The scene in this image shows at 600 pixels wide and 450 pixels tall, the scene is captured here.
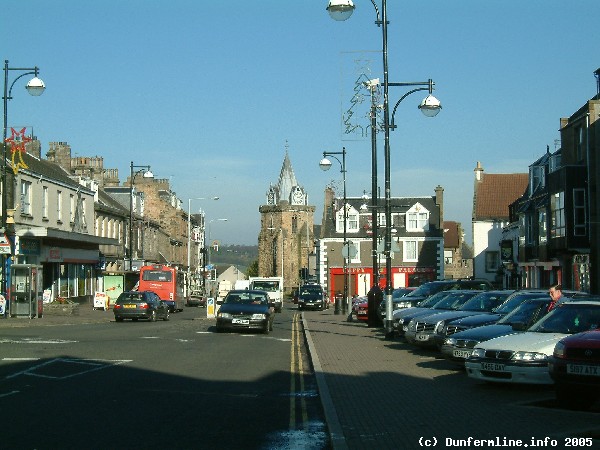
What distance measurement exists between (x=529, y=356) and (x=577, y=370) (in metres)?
2.25

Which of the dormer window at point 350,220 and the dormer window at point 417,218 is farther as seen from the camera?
the dormer window at point 350,220

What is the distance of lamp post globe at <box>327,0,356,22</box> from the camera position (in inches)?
828

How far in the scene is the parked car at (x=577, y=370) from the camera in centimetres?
1125

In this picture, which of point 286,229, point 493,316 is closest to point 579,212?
point 493,316

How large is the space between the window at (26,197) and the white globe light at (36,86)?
17172 mm

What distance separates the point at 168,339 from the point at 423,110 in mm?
10356

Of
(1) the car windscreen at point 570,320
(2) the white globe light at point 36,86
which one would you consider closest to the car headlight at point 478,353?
(1) the car windscreen at point 570,320

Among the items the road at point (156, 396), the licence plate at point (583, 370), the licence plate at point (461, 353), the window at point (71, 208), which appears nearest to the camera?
the road at point (156, 396)

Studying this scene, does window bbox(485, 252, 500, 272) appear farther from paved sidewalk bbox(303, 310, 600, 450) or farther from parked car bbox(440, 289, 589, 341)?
paved sidewalk bbox(303, 310, 600, 450)

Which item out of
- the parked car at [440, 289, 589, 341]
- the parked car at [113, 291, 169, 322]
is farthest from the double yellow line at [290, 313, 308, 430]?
the parked car at [113, 291, 169, 322]

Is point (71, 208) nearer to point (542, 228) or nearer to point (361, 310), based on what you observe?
point (361, 310)

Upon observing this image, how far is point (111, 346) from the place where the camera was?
2267 cm

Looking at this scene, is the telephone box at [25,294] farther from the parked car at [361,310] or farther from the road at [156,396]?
the parked car at [361,310]

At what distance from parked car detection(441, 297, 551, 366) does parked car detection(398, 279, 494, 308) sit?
13232 millimetres
